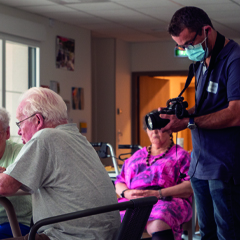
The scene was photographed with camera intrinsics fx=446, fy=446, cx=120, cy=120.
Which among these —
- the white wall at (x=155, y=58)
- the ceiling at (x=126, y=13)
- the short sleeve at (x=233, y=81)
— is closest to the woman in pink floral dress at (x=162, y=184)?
the short sleeve at (x=233, y=81)

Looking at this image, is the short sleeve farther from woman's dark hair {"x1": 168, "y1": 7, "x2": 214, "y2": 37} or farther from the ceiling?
the ceiling

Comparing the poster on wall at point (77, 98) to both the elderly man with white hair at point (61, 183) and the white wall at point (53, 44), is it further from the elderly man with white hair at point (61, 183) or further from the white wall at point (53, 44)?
the elderly man with white hair at point (61, 183)

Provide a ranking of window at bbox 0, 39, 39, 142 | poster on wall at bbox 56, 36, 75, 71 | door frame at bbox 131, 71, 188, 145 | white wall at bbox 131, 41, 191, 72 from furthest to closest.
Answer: door frame at bbox 131, 71, 188, 145 → white wall at bbox 131, 41, 191, 72 → poster on wall at bbox 56, 36, 75, 71 → window at bbox 0, 39, 39, 142

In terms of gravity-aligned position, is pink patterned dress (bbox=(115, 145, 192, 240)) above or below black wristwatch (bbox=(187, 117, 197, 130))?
below

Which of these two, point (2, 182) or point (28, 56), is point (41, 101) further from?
point (28, 56)

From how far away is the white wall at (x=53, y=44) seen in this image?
18.9 ft

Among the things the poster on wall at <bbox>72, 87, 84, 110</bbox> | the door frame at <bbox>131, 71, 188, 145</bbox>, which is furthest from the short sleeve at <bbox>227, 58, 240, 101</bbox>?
the door frame at <bbox>131, 71, 188, 145</bbox>

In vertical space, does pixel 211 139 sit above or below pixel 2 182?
above

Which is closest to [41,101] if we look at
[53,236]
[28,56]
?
[53,236]

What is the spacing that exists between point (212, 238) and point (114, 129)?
20.6 ft

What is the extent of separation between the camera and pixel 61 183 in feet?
5.57

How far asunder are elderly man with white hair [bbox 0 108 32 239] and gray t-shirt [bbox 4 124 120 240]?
51 centimetres

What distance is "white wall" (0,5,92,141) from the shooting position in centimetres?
576

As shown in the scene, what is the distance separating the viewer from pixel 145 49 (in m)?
8.65
